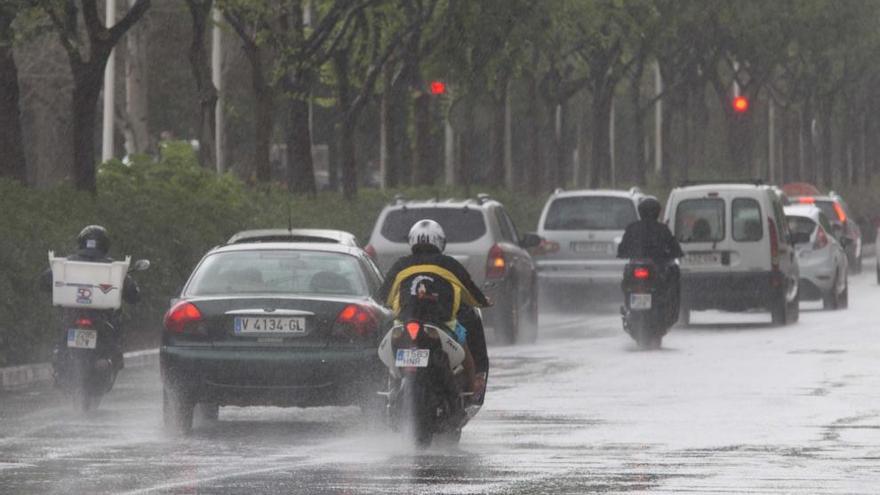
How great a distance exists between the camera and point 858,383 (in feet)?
68.6

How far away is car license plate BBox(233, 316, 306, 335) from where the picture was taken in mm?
16375

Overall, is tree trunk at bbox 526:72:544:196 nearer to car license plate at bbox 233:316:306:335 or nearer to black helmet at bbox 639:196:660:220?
black helmet at bbox 639:196:660:220

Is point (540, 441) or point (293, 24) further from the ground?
point (293, 24)

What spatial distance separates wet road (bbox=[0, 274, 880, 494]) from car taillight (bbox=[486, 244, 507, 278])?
3343 mm

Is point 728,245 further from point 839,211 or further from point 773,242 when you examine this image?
point 839,211

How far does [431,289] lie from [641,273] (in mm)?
12216

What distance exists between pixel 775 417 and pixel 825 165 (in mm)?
72461

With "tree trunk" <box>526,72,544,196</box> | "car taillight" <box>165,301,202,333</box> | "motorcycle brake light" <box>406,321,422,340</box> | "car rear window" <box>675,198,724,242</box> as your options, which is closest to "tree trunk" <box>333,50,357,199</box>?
"tree trunk" <box>526,72,544,196</box>

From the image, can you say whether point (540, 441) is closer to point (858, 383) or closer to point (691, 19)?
point (858, 383)

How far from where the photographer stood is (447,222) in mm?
28078

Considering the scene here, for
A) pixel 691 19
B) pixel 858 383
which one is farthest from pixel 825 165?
pixel 858 383

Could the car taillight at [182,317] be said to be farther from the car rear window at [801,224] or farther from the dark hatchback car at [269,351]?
the car rear window at [801,224]

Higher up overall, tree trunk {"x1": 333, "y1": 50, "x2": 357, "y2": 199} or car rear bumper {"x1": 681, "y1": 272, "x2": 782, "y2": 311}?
tree trunk {"x1": 333, "y1": 50, "x2": 357, "y2": 199}

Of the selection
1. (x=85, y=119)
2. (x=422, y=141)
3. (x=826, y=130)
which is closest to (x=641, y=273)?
(x=85, y=119)
